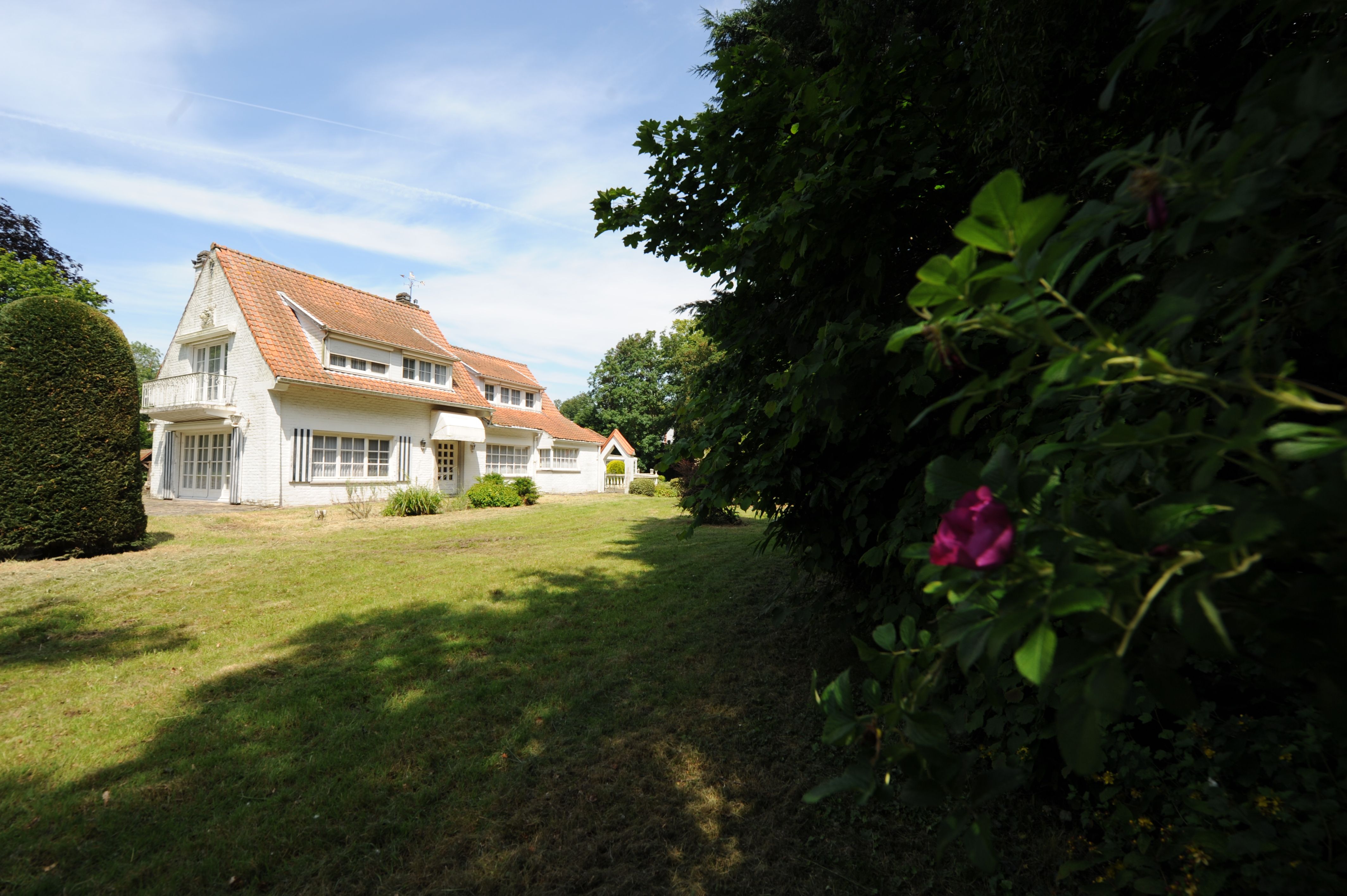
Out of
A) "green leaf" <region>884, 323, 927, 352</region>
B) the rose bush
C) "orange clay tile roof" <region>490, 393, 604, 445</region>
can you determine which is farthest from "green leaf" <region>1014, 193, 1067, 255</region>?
"orange clay tile roof" <region>490, 393, 604, 445</region>

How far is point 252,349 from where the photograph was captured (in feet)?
55.0

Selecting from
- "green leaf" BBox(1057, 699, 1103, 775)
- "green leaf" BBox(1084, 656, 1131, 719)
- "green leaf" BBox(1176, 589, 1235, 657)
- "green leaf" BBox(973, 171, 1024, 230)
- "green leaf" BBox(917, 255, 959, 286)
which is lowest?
"green leaf" BBox(1057, 699, 1103, 775)

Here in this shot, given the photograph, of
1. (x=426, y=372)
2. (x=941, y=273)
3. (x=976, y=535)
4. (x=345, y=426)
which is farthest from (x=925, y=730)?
(x=426, y=372)

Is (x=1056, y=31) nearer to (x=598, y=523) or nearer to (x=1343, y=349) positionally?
(x=1343, y=349)

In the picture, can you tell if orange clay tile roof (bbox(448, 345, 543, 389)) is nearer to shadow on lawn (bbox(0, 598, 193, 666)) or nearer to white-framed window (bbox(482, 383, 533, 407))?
white-framed window (bbox(482, 383, 533, 407))

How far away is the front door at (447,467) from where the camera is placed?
2188 centimetres

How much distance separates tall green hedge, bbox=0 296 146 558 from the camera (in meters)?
8.80

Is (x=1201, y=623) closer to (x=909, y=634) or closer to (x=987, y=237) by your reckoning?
(x=909, y=634)

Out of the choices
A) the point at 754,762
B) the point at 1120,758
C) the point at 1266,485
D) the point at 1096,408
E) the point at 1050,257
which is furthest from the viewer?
the point at 754,762

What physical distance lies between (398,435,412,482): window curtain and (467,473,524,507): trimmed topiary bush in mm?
2146

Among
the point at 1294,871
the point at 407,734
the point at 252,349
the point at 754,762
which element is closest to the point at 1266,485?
the point at 1294,871

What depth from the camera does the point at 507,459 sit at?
26.3 metres

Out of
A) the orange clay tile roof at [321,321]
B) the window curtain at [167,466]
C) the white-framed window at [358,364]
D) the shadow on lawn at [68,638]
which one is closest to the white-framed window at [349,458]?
the orange clay tile roof at [321,321]

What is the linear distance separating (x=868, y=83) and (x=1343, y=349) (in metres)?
2.56
